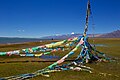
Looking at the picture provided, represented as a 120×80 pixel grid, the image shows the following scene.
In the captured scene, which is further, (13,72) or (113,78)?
(13,72)

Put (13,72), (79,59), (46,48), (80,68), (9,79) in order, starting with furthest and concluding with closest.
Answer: (79,59) < (46,48) < (80,68) < (13,72) < (9,79)

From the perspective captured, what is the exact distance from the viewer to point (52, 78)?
19031 millimetres

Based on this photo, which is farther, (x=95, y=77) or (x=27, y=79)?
(x=95, y=77)

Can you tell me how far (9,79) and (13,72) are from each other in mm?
3602

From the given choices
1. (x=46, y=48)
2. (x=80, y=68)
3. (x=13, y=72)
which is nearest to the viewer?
(x=13, y=72)

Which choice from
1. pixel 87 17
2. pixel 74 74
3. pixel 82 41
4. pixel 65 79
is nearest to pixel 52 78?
pixel 65 79

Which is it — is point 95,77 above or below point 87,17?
below

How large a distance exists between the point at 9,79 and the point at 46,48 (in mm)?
9098

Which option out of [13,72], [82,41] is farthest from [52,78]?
[82,41]

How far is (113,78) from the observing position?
19766 millimetres

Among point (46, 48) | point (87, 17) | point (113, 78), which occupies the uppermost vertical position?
point (87, 17)

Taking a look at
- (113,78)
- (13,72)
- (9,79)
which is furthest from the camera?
(13,72)

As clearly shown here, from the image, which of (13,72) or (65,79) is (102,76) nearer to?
(65,79)

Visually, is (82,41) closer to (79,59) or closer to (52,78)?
(79,59)
